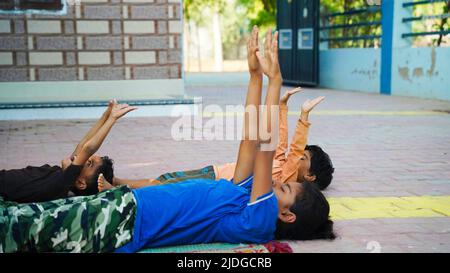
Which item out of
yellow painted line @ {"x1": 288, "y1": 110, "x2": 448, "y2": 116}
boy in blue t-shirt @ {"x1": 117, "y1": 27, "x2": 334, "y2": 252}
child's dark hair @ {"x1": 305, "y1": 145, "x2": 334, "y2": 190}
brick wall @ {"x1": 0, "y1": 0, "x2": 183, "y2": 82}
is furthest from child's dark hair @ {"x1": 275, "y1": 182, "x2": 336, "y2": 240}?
brick wall @ {"x1": 0, "y1": 0, "x2": 183, "y2": 82}

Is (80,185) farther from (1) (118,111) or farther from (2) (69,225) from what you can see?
(2) (69,225)

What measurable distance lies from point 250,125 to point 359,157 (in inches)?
111

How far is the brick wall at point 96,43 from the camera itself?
9273 millimetres

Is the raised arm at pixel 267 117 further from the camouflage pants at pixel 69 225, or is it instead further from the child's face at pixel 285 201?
the camouflage pants at pixel 69 225

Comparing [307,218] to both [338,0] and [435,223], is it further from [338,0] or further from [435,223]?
[338,0]

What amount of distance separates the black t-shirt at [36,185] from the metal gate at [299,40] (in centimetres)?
1141

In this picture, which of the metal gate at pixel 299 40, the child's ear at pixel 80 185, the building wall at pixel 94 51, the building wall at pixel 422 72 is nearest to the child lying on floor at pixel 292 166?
the child's ear at pixel 80 185

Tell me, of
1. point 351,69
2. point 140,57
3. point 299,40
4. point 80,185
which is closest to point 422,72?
point 351,69

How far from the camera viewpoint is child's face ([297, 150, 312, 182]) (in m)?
4.04

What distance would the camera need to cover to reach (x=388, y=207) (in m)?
3.92

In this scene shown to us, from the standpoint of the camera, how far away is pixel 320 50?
51.5 ft
